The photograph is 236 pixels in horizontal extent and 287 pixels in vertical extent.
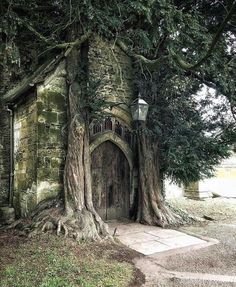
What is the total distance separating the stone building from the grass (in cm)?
203

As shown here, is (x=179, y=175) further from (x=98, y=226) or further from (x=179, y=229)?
(x=98, y=226)

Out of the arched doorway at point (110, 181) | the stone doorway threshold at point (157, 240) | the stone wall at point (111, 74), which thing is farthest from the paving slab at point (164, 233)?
the stone wall at point (111, 74)

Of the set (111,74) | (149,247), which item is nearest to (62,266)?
(149,247)

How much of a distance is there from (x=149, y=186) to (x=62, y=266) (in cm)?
436

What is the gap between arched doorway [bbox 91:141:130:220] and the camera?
8500 mm

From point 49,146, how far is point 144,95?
3013 mm

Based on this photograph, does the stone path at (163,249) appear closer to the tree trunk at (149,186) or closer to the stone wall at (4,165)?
the tree trunk at (149,186)

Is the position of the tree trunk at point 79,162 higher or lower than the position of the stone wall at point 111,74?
lower

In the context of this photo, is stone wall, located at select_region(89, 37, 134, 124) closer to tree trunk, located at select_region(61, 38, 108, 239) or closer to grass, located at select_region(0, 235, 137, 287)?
tree trunk, located at select_region(61, 38, 108, 239)

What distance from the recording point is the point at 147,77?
Answer: 8812 mm

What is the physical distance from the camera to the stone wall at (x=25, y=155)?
748cm

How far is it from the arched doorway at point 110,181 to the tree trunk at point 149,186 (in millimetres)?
509

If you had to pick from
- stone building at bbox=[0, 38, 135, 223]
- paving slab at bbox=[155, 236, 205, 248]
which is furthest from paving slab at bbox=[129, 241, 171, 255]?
stone building at bbox=[0, 38, 135, 223]

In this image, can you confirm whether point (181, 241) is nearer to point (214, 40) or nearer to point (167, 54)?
point (214, 40)
